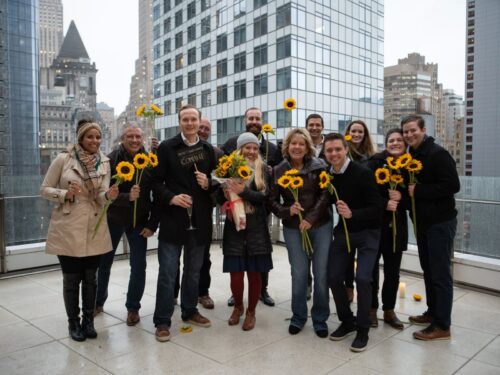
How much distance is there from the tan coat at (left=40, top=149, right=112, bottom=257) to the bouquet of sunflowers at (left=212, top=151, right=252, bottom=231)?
3.81 ft

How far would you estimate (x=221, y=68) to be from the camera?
1754 inches

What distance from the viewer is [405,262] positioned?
670 cm

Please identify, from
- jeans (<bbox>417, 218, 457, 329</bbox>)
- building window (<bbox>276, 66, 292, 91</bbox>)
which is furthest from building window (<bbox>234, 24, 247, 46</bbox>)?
jeans (<bbox>417, 218, 457, 329</bbox>)

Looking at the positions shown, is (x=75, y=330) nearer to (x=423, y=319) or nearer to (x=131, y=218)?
(x=131, y=218)

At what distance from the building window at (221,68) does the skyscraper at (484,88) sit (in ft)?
284

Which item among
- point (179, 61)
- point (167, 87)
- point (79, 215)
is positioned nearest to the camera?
point (79, 215)

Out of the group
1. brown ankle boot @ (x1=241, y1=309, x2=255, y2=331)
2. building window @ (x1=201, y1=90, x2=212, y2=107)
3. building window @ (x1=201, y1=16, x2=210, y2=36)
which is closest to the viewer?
brown ankle boot @ (x1=241, y1=309, x2=255, y2=331)

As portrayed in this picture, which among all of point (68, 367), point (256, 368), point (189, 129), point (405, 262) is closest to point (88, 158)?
point (189, 129)

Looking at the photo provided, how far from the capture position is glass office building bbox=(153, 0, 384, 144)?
125 ft

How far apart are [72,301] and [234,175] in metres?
1.97

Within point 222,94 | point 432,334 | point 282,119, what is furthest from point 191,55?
point 432,334

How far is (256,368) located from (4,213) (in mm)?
4928

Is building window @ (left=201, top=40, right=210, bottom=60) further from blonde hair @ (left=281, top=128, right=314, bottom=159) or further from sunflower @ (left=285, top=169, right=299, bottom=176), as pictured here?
sunflower @ (left=285, top=169, right=299, bottom=176)

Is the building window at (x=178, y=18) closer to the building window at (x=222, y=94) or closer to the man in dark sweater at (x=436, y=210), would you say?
the building window at (x=222, y=94)
